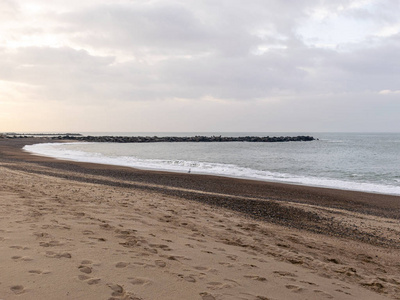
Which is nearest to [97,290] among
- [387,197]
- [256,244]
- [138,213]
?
[256,244]

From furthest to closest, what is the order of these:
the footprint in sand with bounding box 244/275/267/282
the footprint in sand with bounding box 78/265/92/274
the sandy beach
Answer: the footprint in sand with bounding box 244/275/267/282 → the footprint in sand with bounding box 78/265/92/274 → the sandy beach

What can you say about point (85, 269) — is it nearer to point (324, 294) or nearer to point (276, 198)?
point (324, 294)

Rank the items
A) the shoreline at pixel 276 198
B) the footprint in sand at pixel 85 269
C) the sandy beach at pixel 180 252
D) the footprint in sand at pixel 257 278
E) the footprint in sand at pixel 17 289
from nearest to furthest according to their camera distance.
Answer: the footprint in sand at pixel 17 289, the sandy beach at pixel 180 252, the footprint in sand at pixel 85 269, the footprint in sand at pixel 257 278, the shoreline at pixel 276 198

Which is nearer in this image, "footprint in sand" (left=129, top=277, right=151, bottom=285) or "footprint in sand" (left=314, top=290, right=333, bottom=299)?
"footprint in sand" (left=129, top=277, right=151, bottom=285)

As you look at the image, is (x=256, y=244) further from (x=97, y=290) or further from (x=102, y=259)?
(x=97, y=290)

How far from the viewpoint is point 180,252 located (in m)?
5.05

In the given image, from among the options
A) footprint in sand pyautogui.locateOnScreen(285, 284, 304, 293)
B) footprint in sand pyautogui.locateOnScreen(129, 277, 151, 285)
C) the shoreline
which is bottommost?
the shoreline

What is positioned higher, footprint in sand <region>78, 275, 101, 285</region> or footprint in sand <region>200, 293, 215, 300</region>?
footprint in sand <region>78, 275, 101, 285</region>

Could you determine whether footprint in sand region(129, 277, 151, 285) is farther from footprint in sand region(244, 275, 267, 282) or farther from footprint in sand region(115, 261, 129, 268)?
footprint in sand region(244, 275, 267, 282)

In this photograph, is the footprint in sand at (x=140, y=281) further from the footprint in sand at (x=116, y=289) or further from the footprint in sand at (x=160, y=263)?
the footprint in sand at (x=160, y=263)

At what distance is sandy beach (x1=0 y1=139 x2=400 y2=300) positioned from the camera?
3.63 metres

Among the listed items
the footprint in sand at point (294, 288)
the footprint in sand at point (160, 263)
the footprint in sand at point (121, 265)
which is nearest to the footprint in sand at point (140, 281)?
the footprint in sand at point (121, 265)

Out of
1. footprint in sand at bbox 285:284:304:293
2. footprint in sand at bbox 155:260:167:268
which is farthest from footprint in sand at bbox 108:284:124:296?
footprint in sand at bbox 285:284:304:293

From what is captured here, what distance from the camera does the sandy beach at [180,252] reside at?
3629 millimetres
